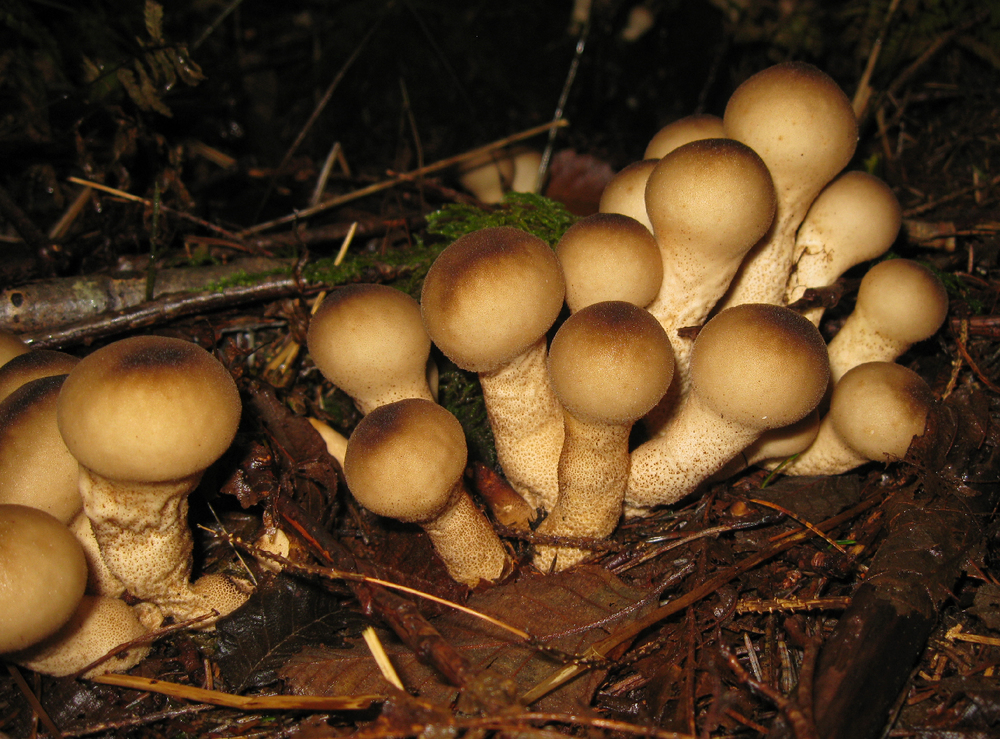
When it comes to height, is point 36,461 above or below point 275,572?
above

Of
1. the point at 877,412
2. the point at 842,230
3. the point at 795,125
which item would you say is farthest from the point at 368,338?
the point at 842,230

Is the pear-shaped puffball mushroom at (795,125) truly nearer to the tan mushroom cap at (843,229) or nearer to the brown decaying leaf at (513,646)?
the tan mushroom cap at (843,229)

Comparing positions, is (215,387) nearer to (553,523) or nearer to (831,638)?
(553,523)

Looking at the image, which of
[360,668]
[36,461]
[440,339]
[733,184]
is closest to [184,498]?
[36,461]

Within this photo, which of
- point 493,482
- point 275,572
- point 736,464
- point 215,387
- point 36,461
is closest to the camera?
point 215,387

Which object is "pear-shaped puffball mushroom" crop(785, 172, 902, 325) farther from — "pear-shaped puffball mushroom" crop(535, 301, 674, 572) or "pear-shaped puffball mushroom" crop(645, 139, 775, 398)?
"pear-shaped puffball mushroom" crop(535, 301, 674, 572)

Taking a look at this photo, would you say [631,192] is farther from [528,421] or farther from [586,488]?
[586,488]

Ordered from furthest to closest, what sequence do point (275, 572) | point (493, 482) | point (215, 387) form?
point (493, 482) < point (275, 572) < point (215, 387)
